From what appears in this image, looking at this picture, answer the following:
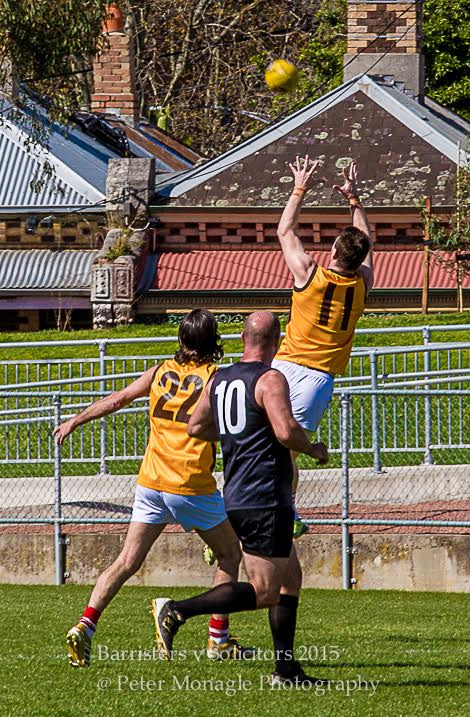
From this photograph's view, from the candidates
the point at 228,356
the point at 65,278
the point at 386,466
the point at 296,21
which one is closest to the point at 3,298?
the point at 65,278

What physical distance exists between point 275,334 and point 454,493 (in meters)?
6.93

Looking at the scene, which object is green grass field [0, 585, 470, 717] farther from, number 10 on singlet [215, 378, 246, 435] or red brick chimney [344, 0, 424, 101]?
red brick chimney [344, 0, 424, 101]

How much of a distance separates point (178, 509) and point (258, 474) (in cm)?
104

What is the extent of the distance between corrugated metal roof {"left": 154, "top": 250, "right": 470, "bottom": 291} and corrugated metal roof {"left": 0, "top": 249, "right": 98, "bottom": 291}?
174 centimetres

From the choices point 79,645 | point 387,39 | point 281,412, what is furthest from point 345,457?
point 387,39

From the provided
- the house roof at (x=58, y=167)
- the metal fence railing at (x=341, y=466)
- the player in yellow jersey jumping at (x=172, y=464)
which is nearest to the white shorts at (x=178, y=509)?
the player in yellow jersey jumping at (x=172, y=464)

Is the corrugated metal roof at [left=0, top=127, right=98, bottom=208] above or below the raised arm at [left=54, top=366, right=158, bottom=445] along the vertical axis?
above

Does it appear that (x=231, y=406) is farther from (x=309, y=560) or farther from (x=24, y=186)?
(x=24, y=186)

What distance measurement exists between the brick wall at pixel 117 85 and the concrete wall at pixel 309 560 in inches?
1001

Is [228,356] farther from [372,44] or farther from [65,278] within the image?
[372,44]

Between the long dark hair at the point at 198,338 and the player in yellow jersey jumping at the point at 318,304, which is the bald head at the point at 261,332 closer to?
the long dark hair at the point at 198,338

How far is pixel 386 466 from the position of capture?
15758 mm

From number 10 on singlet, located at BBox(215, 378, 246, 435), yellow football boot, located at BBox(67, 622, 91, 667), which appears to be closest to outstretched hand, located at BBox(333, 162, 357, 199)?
number 10 on singlet, located at BBox(215, 378, 246, 435)

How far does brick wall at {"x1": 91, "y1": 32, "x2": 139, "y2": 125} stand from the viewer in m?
38.2
